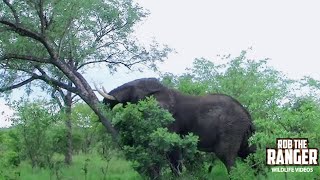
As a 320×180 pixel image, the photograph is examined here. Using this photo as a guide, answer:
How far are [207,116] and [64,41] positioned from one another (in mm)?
6816

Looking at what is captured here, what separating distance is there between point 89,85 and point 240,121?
4004 mm

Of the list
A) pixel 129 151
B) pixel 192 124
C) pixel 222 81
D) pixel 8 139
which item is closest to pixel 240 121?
pixel 192 124

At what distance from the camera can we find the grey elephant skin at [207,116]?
47.9 feet

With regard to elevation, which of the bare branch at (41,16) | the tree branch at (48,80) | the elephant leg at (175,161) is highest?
the bare branch at (41,16)

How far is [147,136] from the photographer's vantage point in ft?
42.1

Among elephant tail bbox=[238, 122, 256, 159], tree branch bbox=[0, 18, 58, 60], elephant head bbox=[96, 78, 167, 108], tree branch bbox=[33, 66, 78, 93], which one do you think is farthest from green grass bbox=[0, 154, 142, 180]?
tree branch bbox=[0, 18, 58, 60]

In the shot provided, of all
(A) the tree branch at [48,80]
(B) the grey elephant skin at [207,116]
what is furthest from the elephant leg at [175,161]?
(A) the tree branch at [48,80]

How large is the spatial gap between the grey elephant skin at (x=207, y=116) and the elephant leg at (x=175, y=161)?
938 mm

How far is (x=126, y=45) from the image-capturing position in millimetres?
24109

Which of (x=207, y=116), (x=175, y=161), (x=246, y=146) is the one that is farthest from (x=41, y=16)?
(x=246, y=146)

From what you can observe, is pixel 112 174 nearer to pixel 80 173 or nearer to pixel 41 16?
pixel 80 173

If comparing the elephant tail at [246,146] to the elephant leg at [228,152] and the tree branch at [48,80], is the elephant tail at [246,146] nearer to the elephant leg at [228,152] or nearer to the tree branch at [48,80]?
the elephant leg at [228,152]

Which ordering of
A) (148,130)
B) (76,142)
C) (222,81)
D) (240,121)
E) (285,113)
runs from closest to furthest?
(285,113), (148,130), (240,121), (222,81), (76,142)

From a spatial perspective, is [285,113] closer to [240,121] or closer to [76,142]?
[240,121]
